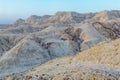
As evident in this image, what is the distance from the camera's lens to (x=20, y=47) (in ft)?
229

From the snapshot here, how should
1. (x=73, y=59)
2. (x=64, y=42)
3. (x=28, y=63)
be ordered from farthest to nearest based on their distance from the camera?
(x=64, y=42) → (x=28, y=63) → (x=73, y=59)

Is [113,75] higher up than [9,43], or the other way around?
[113,75]

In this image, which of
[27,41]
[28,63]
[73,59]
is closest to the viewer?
[73,59]

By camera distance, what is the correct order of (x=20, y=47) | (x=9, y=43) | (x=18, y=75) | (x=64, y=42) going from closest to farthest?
(x=18, y=75) → (x=20, y=47) → (x=64, y=42) → (x=9, y=43)

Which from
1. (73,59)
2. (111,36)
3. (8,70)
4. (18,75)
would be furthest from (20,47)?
(18,75)

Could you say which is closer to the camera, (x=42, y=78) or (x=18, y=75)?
(x=42, y=78)

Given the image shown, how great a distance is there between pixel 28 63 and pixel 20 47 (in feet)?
20.6

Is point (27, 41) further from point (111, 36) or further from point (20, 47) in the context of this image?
point (111, 36)

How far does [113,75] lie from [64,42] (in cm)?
6143

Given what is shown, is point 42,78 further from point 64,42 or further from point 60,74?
point 64,42

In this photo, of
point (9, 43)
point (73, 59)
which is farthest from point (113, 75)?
point (9, 43)

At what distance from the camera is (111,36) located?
92875mm

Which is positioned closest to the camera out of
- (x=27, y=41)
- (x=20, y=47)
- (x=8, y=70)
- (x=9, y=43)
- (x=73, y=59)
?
(x=73, y=59)

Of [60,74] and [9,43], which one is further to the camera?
[9,43]
